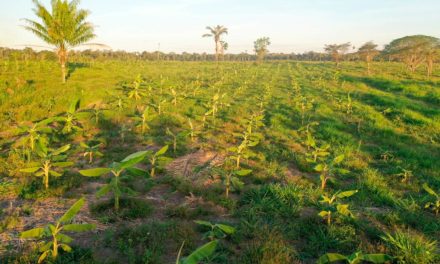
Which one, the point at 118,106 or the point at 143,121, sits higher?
the point at 118,106

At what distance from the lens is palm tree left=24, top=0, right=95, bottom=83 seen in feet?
51.7

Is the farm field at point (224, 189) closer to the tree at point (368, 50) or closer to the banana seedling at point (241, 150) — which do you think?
the banana seedling at point (241, 150)

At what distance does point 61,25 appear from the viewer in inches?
625

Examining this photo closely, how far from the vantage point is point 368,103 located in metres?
14.9

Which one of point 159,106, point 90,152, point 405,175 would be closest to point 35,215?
point 90,152

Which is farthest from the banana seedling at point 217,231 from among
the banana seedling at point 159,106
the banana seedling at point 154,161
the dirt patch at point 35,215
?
the banana seedling at point 159,106

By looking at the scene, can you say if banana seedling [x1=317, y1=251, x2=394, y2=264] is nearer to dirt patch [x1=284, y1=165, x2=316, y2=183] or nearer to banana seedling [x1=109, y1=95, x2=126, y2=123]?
dirt patch [x1=284, y1=165, x2=316, y2=183]

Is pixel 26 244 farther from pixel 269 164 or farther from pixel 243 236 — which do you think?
pixel 269 164

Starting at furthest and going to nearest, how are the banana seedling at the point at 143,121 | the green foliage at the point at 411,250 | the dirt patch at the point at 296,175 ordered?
the banana seedling at the point at 143,121
the dirt patch at the point at 296,175
the green foliage at the point at 411,250

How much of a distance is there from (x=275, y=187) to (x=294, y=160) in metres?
2.17

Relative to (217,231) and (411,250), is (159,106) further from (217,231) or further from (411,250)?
(411,250)

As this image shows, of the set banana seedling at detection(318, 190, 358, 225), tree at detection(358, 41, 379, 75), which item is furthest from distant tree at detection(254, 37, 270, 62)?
banana seedling at detection(318, 190, 358, 225)

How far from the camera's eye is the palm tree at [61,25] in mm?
15750

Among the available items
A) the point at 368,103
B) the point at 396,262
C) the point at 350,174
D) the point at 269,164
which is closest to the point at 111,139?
the point at 269,164
